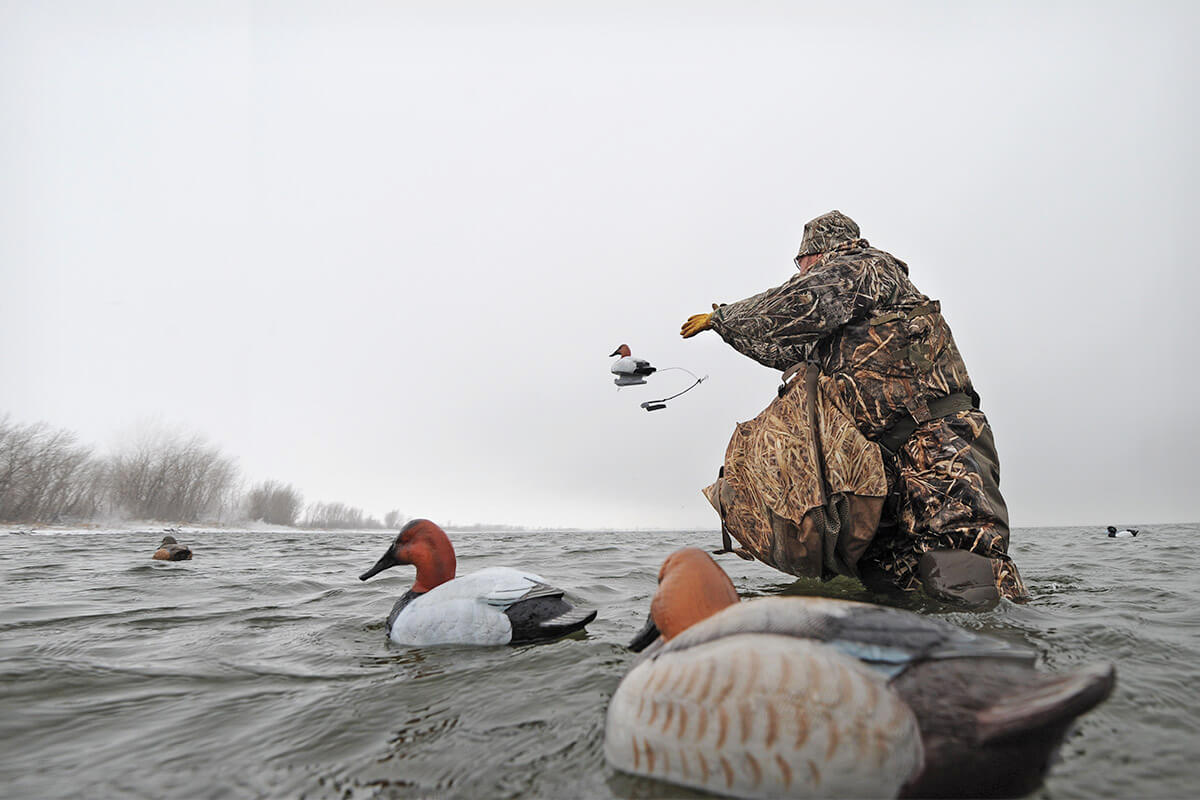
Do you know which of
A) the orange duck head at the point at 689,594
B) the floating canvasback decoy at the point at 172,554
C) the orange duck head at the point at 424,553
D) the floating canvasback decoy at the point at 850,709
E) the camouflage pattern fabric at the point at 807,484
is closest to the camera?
the floating canvasback decoy at the point at 850,709

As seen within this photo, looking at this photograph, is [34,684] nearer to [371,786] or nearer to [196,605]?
[371,786]

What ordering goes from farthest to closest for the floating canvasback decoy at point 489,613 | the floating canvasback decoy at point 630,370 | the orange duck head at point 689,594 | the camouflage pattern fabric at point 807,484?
the floating canvasback decoy at point 630,370, the camouflage pattern fabric at point 807,484, the floating canvasback decoy at point 489,613, the orange duck head at point 689,594

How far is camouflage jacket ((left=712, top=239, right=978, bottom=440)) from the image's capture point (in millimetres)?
3918

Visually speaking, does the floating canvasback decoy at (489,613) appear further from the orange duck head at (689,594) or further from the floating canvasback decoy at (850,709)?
the floating canvasback decoy at (850,709)

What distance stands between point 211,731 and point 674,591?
6.10 ft

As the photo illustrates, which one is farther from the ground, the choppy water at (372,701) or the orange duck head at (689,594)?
the orange duck head at (689,594)

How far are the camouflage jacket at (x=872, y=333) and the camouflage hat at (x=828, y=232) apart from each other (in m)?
0.33

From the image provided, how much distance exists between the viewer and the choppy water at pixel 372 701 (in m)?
1.76

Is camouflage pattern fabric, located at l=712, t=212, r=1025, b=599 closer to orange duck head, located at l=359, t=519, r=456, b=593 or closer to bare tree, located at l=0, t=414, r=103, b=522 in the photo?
orange duck head, located at l=359, t=519, r=456, b=593

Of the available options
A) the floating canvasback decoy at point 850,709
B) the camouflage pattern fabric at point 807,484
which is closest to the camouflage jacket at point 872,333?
the camouflage pattern fabric at point 807,484

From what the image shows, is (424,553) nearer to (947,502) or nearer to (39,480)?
(947,502)

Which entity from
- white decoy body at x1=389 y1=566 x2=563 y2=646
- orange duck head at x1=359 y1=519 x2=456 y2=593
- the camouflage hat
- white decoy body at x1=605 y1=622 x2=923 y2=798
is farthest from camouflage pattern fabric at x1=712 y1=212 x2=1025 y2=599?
orange duck head at x1=359 y1=519 x2=456 y2=593

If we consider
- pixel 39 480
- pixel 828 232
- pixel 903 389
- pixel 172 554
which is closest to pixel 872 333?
pixel 903 389

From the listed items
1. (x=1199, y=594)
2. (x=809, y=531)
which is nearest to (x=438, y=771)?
(x=809, y=531)
